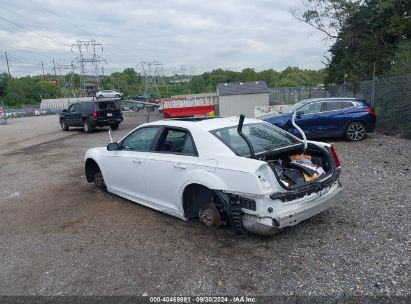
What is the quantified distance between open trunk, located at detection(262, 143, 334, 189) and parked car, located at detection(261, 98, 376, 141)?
22.0ft

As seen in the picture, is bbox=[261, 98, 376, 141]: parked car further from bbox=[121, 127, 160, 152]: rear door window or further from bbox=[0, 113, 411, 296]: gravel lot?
bbox=[121, 127, 160, 152]: rear door window

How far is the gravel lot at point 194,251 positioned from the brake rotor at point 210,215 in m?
0.18

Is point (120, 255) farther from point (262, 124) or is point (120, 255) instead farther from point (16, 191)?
point (16, 191)

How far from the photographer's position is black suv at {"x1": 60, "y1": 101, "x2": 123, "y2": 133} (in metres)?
18.9

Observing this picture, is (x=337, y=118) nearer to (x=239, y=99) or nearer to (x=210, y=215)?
(x=210, y=215)

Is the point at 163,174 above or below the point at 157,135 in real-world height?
below

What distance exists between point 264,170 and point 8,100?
94279mm

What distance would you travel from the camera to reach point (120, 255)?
4102 mm

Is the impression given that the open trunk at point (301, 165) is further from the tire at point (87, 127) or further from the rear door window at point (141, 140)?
the tire at point (87, 127)

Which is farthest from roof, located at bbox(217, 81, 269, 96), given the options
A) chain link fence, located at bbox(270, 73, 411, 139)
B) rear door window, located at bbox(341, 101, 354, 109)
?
rear door window, located at bbox(341, 101, 354, 109)

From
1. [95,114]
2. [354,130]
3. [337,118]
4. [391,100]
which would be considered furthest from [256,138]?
[95,114]

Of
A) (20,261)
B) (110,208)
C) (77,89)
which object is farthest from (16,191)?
(77,89)

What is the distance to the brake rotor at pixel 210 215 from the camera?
14.4 feet

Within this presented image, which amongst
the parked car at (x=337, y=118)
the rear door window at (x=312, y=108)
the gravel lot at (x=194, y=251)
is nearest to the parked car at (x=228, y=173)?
the gravel lot at (x=194, y=251)
